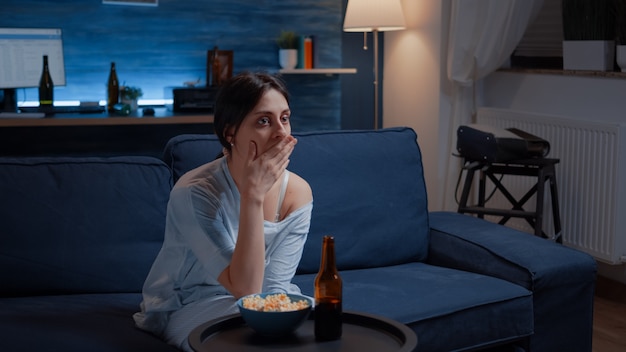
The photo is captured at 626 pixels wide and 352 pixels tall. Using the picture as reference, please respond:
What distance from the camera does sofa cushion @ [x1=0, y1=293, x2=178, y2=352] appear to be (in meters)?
2.08

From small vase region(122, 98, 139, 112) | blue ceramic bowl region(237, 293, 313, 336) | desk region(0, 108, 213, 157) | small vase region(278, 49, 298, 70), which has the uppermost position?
small vase region(278, 49, 298, 70)

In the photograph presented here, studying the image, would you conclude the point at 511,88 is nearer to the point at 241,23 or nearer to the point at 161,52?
the point at 241,23

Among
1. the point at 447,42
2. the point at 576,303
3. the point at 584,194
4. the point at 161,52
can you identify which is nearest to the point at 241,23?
the point at 161,52

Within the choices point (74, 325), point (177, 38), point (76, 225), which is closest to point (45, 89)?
point (177, 38)

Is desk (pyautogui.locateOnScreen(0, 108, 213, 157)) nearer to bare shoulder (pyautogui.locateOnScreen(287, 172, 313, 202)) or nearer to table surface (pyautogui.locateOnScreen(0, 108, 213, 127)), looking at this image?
table surface (pyautogui.locateOnScreen(0, 108, 213, 127))

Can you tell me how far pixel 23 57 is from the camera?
5.07 metres

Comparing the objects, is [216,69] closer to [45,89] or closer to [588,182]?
[45,89]

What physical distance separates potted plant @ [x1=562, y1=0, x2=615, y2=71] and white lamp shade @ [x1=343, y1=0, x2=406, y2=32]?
3.65 ft

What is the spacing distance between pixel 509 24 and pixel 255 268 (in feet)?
10.2

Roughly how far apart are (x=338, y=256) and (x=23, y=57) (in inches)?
119

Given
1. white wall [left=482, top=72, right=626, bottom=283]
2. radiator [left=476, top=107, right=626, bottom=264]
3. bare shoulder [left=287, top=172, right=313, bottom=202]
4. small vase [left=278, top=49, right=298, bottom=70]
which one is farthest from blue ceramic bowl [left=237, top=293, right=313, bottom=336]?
small vase [left=278, top=49, right=298, bottom=70]

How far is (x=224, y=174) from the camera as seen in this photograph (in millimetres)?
2162

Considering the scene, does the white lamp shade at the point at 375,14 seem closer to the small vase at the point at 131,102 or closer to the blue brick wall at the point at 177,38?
the blue brick wall at the point at 177,38

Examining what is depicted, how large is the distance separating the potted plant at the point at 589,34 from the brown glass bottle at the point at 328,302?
112 inches
